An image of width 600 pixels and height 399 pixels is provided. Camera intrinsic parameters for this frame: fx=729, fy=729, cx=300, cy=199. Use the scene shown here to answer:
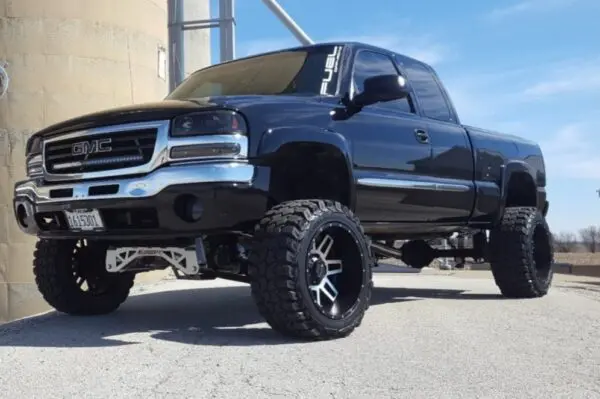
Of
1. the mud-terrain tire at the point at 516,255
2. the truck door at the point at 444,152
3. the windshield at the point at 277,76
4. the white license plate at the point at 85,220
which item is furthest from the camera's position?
the mud-terrain tire at the point at 516,255

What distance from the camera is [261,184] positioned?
14.0 ft

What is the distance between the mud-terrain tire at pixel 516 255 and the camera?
6742 millimetres

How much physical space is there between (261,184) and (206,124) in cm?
47

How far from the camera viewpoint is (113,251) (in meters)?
4.67

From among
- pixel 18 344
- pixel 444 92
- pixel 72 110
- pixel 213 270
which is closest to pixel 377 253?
pixel 444 92

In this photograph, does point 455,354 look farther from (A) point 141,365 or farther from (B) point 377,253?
(B) point 377,253

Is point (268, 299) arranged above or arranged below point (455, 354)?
above

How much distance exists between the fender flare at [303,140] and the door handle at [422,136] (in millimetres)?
1014

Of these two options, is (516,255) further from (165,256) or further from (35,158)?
(35,158)

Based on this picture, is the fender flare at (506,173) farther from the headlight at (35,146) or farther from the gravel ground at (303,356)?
the headlight at (35,146)

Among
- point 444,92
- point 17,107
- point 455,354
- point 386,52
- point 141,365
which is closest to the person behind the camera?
point 141,365

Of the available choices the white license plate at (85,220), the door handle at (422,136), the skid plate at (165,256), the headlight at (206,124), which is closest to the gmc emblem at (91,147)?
the white license plate at (85,220)

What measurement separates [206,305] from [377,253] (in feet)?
5.55

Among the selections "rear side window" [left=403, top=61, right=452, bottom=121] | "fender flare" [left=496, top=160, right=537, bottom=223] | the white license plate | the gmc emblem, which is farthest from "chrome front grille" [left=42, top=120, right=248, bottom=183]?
"fender flare" [left=496, top=160, right=537, bottom=223]
